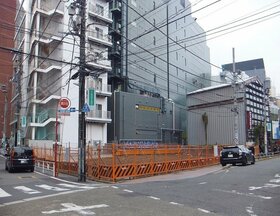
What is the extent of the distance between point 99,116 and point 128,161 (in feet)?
88.5

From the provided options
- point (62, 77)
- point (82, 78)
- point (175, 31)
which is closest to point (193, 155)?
point (82, 78)

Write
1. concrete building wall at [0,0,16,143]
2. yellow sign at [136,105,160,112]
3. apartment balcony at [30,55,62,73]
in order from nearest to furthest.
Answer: apartment balcony at [30,55,62,73]
yellow sign at [136,105,160,112]
concrete building wall at [0,0,16,143]

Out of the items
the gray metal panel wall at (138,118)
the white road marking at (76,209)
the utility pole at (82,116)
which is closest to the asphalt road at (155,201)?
the white road marking at (76,209)

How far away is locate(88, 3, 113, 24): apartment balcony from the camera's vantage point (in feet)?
148

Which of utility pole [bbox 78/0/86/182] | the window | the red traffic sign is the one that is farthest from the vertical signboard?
the window

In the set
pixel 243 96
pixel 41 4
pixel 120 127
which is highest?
pixel 41 4

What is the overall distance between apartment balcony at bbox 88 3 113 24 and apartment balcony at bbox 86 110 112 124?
41.2 feet

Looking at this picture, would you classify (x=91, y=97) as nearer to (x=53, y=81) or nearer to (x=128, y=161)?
(x=128, y=161)

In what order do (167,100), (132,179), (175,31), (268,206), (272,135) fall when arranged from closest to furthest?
(268,206), (132,179), (272,135), (167,100), (175,31)

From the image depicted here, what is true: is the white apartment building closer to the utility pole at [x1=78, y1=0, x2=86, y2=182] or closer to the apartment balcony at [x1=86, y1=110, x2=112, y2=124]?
the apartment balcony at [x1=86, y1=110, x2=112, y2=124]

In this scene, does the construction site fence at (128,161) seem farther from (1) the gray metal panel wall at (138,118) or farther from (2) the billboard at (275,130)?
(2) the billboard at (275,130)

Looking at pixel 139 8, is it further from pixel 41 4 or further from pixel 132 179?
pixel 132 179

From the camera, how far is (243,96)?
50.9m

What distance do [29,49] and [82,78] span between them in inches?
1319
